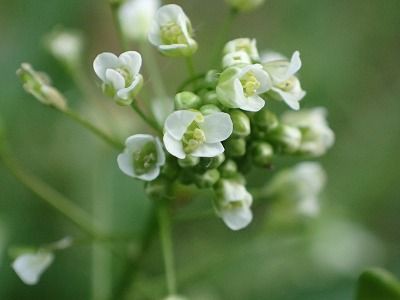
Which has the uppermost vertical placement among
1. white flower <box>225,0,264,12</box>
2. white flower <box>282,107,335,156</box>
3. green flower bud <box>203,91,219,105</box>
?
white flower <box>225,0,264,12</box>

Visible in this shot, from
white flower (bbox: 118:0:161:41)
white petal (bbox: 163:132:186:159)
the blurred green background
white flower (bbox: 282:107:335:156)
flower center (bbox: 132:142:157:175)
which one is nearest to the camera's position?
white petal (bbox: 163:132:186:159)

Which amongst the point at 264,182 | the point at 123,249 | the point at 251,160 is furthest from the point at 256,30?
the point at 251,160

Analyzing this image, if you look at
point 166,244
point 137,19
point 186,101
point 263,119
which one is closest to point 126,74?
point 186,101

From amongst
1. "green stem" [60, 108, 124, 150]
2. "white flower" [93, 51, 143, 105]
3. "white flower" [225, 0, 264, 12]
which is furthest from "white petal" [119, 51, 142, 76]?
"white flower" [225, 0, 264, 12]

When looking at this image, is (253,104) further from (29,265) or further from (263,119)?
(29,265)

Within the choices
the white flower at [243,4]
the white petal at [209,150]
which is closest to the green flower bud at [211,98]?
the white petal at [209,150]

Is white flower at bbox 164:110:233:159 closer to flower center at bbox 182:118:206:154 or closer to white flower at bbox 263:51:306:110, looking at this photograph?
flower center at bbox 182:118:206:154

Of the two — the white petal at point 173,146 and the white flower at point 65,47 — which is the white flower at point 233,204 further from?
the white flower at point 65,47
